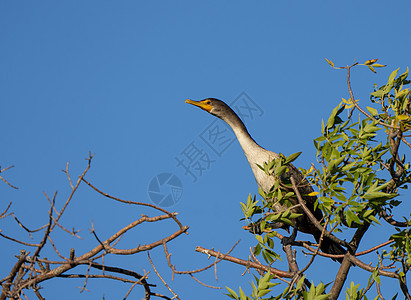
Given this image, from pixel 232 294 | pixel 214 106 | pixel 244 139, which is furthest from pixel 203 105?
pixel 232 294

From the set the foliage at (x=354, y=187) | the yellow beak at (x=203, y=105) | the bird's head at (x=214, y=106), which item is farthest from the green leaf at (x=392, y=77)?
the yellow beak at (x=203, y=105)

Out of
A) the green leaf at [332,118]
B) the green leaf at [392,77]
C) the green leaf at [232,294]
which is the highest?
the green leaf at [392,77]

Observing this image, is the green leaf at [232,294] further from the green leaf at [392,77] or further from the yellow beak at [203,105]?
the yellow beak at [203,105]

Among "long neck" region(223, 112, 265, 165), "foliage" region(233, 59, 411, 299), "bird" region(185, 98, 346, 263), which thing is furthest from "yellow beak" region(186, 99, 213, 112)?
"foliage" region(233, 59, 411, 299)

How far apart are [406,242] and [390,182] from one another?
448 mm

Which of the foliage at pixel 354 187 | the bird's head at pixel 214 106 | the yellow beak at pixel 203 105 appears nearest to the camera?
the foliage at pixel 354 187

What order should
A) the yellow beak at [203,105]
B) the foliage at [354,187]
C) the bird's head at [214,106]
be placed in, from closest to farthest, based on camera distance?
the foliage at [354,187], the bird's head at [214,106], the yellow beak at [203,105]

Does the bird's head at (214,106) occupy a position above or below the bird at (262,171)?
above

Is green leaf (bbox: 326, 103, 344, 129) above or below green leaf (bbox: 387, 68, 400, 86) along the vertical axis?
below

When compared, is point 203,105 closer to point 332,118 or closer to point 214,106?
point 214,106

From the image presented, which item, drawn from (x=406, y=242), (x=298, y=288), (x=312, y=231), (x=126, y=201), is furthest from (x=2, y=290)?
(x=312, y=231)

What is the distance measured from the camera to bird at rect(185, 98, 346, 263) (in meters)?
5.65

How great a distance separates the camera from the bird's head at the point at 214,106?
677 cm

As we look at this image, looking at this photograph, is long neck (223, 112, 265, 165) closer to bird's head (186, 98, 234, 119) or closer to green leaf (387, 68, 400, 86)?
bird's head (186, 98, 234, 119)
